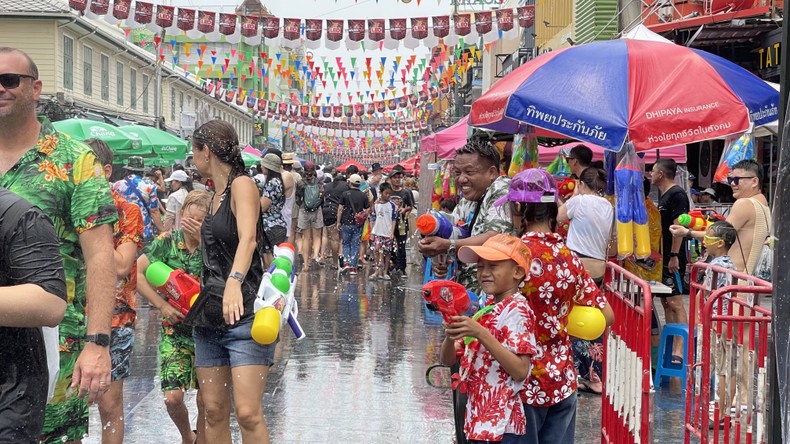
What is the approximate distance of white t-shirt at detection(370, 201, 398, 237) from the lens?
1833 centimetres

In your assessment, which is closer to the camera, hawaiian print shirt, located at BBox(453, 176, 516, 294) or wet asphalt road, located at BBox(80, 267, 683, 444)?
hawaiian print shirt, located at BBox(453, 176, 516, 294)

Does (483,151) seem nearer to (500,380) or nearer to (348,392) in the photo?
(500,380)

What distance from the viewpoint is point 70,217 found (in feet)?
12.4

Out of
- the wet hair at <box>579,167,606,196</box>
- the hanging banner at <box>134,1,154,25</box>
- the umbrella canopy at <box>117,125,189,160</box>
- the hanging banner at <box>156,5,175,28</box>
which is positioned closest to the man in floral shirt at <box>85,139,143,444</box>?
the wet hair at <box>579,167,606,196</box>

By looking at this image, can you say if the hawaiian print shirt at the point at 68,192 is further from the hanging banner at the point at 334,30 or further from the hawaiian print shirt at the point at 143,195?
the hanging banner at the point at 334,30

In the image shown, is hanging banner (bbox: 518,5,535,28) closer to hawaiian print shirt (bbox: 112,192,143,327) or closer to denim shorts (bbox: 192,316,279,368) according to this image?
hawaiian print shirt (bbox: 112,192,143,327)

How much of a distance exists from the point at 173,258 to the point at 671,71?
151 inches

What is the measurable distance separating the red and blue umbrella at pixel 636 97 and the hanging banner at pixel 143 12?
39.5ft

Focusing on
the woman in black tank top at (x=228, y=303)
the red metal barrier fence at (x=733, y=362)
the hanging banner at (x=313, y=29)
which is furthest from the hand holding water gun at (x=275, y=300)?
the hanging banner at (x=313, y=29)

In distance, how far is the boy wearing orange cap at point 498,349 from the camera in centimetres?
399

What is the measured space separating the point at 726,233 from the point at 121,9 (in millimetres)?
13274

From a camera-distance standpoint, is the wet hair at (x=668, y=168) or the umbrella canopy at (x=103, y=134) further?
the umbrella canopy at (x=103, y=134)

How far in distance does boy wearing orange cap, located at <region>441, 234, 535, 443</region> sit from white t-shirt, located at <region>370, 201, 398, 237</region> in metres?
14.1

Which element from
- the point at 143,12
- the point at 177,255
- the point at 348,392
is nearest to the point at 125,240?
the point at 177,255
